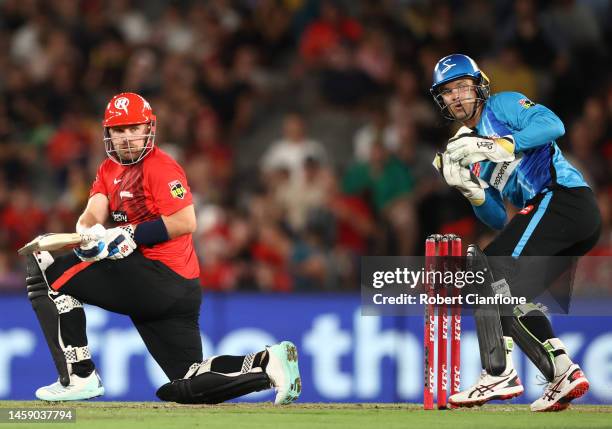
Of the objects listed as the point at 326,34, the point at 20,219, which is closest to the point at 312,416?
the point at 20,219

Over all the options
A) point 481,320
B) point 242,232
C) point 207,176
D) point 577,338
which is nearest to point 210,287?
point 242,232

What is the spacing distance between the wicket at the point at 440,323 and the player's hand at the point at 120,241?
1.78m

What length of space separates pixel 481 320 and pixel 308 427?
4.16ft

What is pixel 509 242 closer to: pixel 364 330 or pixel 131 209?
pixel 131 209

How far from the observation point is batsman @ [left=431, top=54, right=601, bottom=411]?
24.4ft

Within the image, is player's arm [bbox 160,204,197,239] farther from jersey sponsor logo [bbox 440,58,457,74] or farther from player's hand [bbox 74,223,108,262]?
jersey sponsor logo [bbox 440,58,457,74]

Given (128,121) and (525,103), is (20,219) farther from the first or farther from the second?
(525,103)

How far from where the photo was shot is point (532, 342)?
7.71 meters

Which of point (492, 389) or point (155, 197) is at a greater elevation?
point (155, 197)

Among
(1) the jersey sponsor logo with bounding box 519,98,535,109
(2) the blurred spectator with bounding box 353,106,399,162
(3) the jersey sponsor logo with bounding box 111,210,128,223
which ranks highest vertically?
(2) the blurred spectator with bounding box 353,106,399,162

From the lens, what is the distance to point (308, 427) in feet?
22.8

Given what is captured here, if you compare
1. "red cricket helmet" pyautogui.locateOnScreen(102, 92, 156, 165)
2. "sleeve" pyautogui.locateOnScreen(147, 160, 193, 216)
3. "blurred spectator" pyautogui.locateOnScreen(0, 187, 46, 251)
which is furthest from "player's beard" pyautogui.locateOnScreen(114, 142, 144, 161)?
"blurred spectator" pyautogui.locateOnScreen(0, 187, 46, 251)

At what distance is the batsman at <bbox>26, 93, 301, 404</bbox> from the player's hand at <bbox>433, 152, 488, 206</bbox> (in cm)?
137

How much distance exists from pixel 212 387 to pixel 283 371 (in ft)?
1.41
